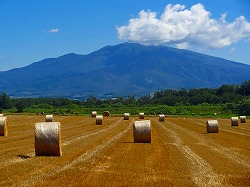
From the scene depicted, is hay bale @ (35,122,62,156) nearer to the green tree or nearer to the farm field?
the farm field

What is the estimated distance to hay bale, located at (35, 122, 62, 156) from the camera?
1817cm

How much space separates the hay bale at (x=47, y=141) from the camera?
715 inches

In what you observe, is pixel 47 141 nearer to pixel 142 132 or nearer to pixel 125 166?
pixel 125 166

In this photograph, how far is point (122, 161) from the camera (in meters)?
17.5

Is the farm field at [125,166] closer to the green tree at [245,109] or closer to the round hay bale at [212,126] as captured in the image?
the round hay bale at [212,126]

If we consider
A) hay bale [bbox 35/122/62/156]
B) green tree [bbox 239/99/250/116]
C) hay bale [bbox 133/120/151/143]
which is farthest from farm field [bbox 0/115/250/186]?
green tree [bbox 239/99/250/116]

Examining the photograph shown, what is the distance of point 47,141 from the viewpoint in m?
18.3

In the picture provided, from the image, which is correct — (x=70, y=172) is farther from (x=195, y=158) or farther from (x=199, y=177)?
(x=195, y=158)

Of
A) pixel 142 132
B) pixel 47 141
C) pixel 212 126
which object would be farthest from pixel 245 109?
pixel 47 141

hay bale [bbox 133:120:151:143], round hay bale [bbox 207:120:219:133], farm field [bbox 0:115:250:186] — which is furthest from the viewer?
round hay bale [bbox 207:120:219:133]

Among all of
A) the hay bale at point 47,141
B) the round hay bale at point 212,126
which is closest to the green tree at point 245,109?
the round hay bale at point 212,126

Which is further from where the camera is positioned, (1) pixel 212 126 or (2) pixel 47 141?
(1) pixel 212 126


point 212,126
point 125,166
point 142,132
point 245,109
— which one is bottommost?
point 125,166

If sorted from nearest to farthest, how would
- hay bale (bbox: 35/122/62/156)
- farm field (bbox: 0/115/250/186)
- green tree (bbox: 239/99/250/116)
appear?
farm field (bbox: 0/115/250/186) < hay bale (bbox: 35/122/62/156) < green tree (bbox: 239/99/250/116)
